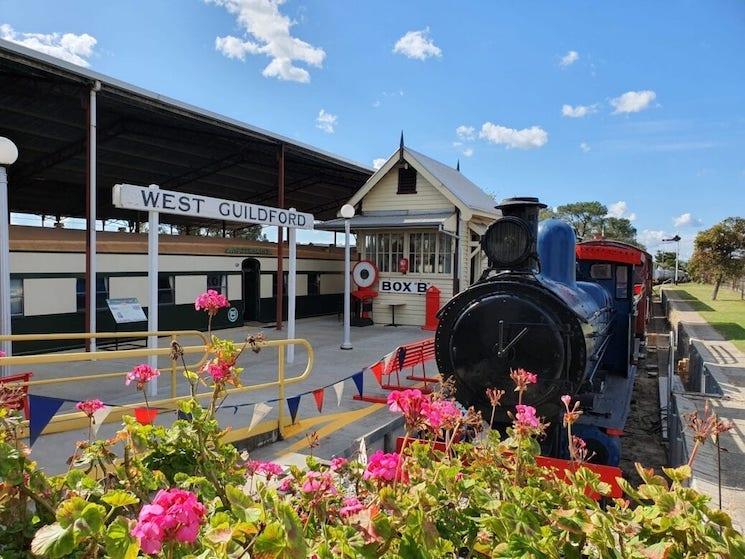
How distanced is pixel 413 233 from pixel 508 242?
11586 mm

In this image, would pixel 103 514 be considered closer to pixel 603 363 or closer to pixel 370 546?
pixel 370 546

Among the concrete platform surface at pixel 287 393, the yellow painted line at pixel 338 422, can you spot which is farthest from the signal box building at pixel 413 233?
the yellow painted line at pixel 338 422

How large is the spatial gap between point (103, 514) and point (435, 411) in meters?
1.25

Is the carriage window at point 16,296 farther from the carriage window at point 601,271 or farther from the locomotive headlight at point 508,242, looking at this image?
the carriage window at point 601,271

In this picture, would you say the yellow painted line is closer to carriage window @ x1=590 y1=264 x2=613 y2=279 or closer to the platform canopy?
carriage window @ x1=590 y1=264 x2=613 y2=279

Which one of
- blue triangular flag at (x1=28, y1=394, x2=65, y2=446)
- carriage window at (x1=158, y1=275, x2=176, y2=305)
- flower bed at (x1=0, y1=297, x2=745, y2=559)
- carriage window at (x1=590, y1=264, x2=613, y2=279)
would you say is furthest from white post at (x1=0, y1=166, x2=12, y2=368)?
carriage window at (x1=590, y1=264, x2=613, y2=279)

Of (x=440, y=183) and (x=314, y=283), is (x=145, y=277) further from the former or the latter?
(x=440, y=183)

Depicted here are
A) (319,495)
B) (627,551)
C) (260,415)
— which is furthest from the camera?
(260,415)

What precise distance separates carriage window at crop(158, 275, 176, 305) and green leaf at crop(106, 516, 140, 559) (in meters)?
12.5

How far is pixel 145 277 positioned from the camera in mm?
12438

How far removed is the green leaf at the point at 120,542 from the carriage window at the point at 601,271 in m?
8.14

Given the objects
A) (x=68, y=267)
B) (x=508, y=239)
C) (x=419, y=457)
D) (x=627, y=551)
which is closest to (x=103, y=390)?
(x=68, y=267)

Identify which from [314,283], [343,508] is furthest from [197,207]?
[314,283]

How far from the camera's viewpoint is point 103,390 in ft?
25.9
